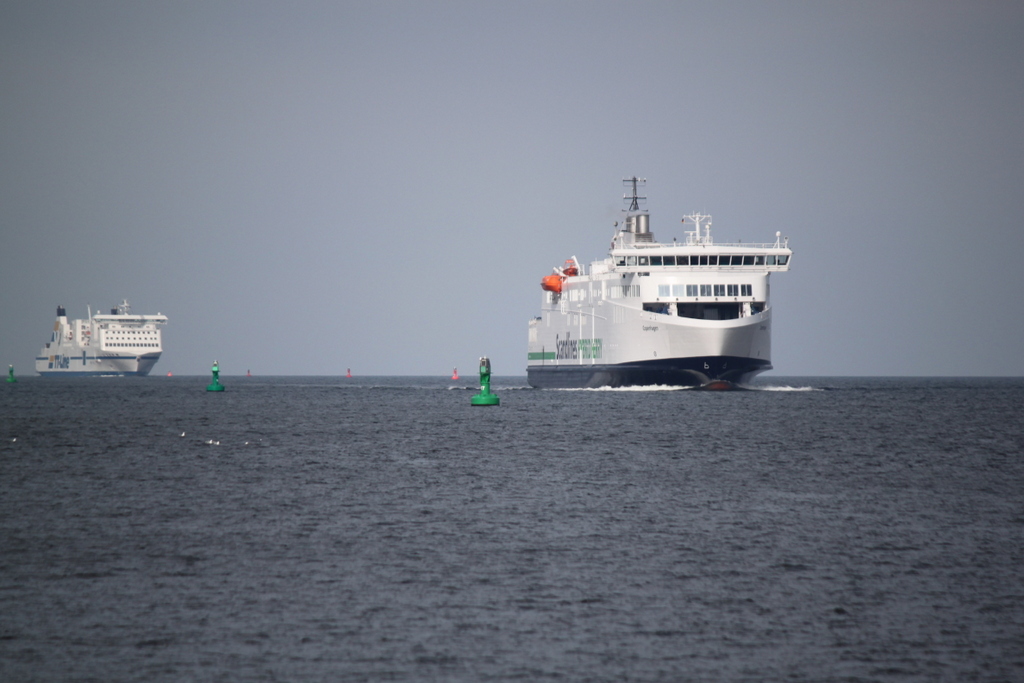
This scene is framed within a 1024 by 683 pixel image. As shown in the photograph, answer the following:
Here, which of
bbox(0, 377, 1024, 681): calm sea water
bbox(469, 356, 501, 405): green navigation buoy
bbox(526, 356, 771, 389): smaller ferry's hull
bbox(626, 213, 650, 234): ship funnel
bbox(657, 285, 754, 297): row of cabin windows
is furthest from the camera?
bbox(626, 213, 650, 234): ship funnel

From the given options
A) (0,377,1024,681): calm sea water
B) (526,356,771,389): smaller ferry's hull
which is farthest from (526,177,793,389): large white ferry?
(0,377,1024,681): calm sea water

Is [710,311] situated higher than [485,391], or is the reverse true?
[710,311]

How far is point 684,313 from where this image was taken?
8275 cm

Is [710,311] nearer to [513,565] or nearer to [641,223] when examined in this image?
[641,223]

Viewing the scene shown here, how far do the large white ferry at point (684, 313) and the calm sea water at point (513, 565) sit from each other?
114 feet

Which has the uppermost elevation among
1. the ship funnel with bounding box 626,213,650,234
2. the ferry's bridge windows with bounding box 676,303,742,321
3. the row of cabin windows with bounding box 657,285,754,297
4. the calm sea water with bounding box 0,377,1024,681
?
the ship funnel with bounding box 626,213,650,234

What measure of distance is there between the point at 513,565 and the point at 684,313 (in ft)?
209

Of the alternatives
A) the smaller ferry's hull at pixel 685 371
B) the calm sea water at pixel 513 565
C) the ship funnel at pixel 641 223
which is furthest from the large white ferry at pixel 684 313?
the calm sea water at pixel 513 565

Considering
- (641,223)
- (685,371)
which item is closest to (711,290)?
(685,371)

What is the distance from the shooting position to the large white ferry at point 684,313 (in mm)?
79875

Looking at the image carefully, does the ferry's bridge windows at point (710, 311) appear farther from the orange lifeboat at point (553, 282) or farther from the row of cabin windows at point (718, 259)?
the orange lifeboat at point (553, 282)

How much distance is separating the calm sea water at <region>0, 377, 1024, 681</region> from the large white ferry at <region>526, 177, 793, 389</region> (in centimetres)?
3483

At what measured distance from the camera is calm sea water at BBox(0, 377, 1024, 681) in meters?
14.5

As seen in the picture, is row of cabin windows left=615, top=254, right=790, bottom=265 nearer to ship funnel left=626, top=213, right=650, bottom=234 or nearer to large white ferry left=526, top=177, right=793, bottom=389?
large white ferry left=526, top=177, right=793, bottom=389
